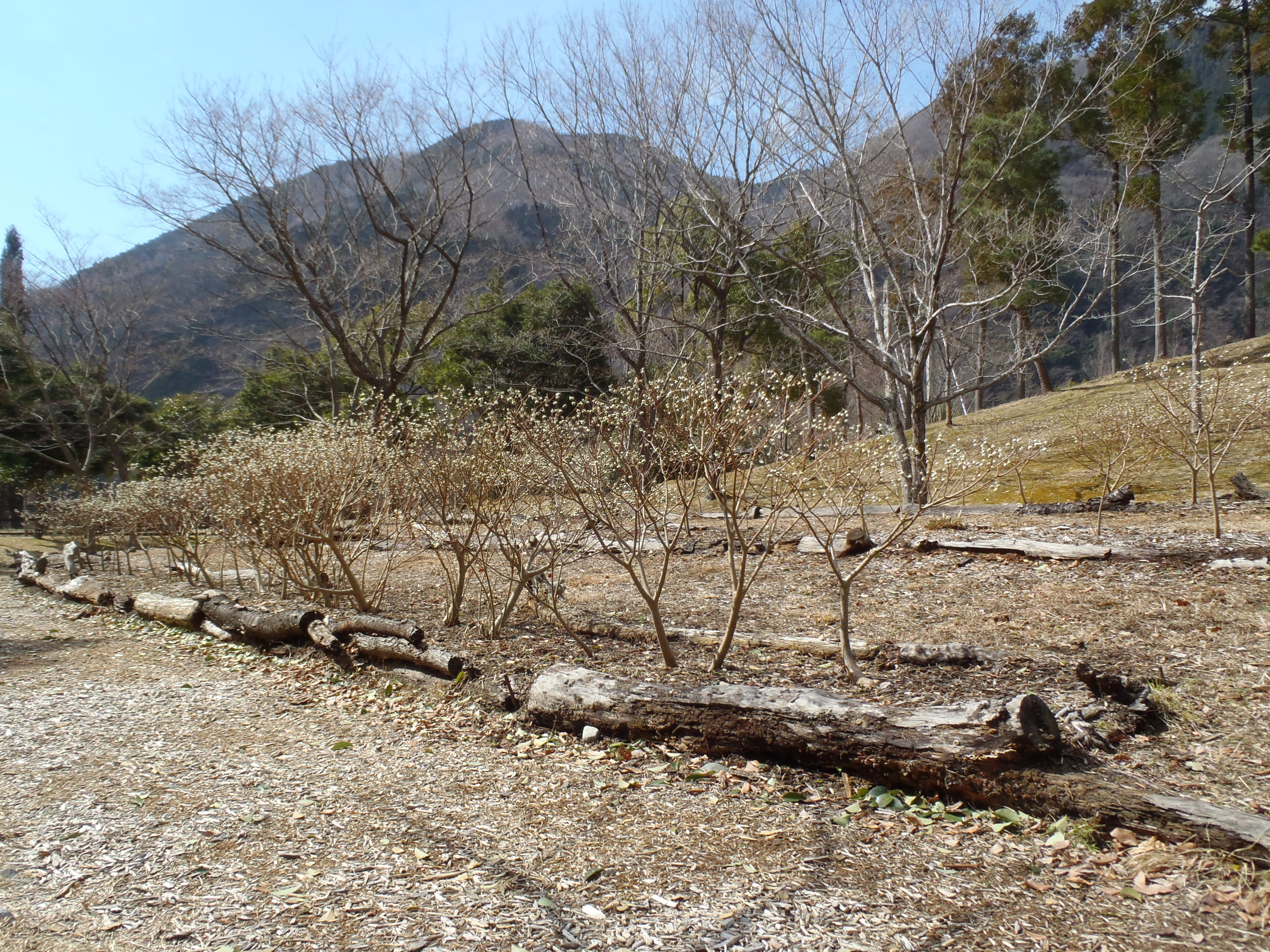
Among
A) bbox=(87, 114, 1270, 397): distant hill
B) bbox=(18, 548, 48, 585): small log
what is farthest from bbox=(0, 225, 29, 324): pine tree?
bbox=(18, 548, 48, 585): small log

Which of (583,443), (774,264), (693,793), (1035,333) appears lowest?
(693,793)

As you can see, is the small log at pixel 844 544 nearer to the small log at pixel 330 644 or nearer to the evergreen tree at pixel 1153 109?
the small log at pixel 330 644

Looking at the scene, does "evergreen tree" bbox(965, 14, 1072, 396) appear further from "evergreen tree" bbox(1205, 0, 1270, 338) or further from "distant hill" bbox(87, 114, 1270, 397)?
"evergreen tree" bbox(1205, 0, 1270, 338)

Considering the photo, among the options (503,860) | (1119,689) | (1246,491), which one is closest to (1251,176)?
(1246,491)

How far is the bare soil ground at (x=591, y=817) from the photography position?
2480 millimetres

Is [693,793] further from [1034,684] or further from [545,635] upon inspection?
[545,635]

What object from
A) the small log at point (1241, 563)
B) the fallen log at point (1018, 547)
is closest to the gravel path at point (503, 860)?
the small log at point (1241, 563)

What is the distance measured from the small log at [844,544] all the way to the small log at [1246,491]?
4.90m

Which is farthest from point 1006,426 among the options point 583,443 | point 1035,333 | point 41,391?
point 41,391

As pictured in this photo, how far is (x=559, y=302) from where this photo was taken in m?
20.5

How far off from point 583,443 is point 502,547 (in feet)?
3.55

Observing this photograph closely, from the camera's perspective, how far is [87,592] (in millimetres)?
10359

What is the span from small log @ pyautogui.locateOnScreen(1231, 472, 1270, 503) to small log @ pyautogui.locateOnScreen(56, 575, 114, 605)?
1443 centimetres

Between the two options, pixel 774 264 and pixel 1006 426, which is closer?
pixel 774 264
